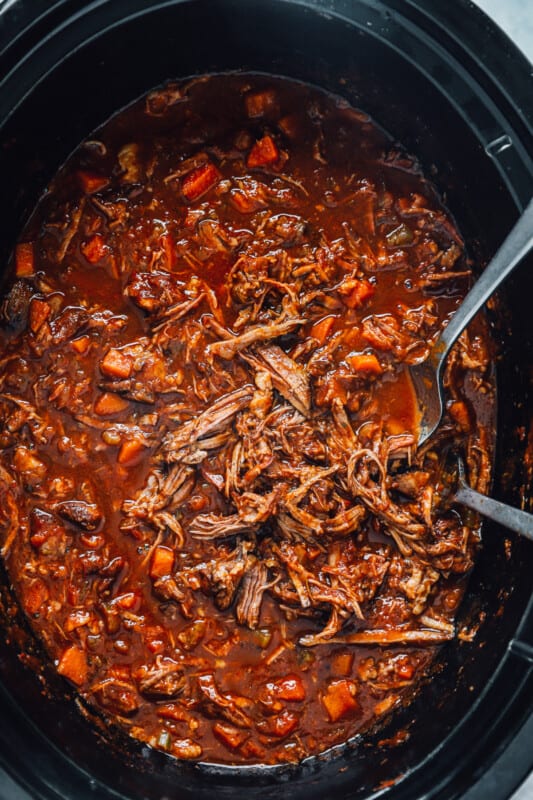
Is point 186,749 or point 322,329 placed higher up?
point 322,329

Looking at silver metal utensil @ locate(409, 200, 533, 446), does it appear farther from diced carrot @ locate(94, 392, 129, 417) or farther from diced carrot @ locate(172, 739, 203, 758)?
diced carrot @ locate(172, 739, 203, 758)

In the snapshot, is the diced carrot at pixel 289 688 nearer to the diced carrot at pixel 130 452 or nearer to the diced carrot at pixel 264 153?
the diced carrot at pixel 130 452

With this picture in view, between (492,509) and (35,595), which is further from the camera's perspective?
(35,595)

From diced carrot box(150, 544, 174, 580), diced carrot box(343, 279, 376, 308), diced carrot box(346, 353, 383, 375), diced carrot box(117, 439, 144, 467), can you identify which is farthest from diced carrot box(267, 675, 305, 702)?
diced carrot box(343, 279, 376, 308)

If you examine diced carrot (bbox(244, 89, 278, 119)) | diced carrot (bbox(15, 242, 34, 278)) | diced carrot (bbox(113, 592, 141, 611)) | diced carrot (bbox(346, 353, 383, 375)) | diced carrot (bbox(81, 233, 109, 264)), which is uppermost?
diced carrot (bbox(244, 89, 278, 119))

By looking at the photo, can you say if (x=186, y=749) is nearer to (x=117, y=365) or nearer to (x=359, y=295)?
(x=117, y=365)

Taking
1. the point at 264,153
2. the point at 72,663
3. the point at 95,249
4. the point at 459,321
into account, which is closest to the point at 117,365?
the point at 95,249

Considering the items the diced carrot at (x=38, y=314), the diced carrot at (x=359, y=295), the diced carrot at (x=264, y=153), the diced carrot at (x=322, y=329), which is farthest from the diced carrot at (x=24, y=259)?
the diced carrot at (x=359, y=295)
